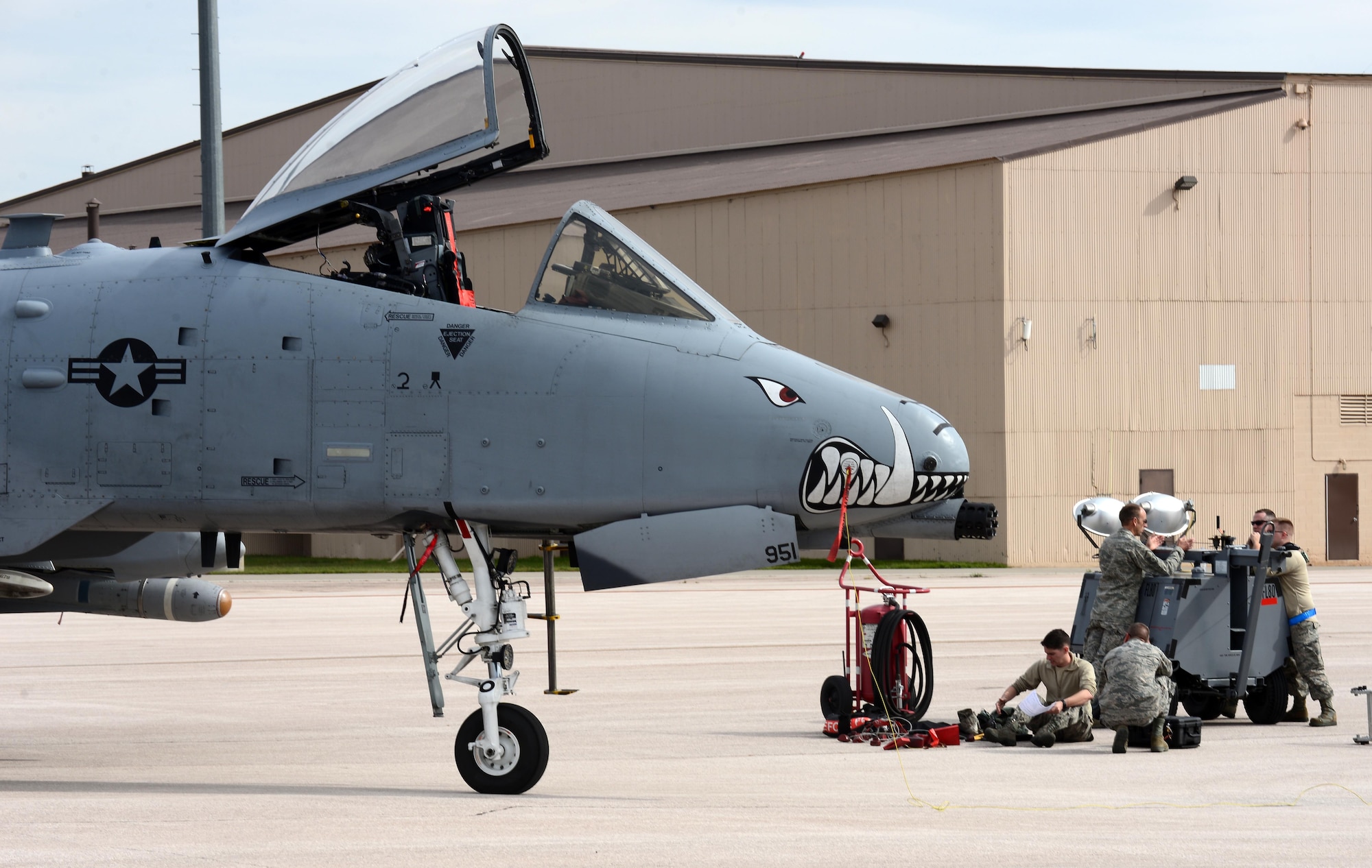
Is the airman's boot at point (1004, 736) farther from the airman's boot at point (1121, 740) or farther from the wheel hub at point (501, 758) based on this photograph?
the wheel hub at point (501, 758)

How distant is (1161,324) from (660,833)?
3158 centimetres

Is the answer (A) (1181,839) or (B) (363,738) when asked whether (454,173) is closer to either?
(B) (363,738)

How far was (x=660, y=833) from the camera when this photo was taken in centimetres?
792

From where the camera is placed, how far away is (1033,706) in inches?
468

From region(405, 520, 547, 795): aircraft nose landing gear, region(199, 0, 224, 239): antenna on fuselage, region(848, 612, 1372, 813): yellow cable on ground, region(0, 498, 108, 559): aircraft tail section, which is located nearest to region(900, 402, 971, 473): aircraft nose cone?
region(848, 612, 1372, 813): yellow cable on ground

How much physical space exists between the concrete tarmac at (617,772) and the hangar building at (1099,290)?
53.1 feet

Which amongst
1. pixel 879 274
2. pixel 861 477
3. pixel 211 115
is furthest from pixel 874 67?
pixel 861 477

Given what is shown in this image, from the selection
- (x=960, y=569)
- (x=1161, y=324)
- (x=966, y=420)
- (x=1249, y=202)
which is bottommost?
(x=960, y=569)

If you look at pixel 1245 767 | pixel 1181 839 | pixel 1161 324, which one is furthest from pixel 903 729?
pixel 1161 324

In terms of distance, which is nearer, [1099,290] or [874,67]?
[1099,290]

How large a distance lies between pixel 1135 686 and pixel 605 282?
18.2ft

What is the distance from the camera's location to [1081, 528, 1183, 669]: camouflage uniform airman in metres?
12.6

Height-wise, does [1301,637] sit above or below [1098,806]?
above

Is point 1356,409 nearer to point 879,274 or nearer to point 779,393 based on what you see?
point 879,274
